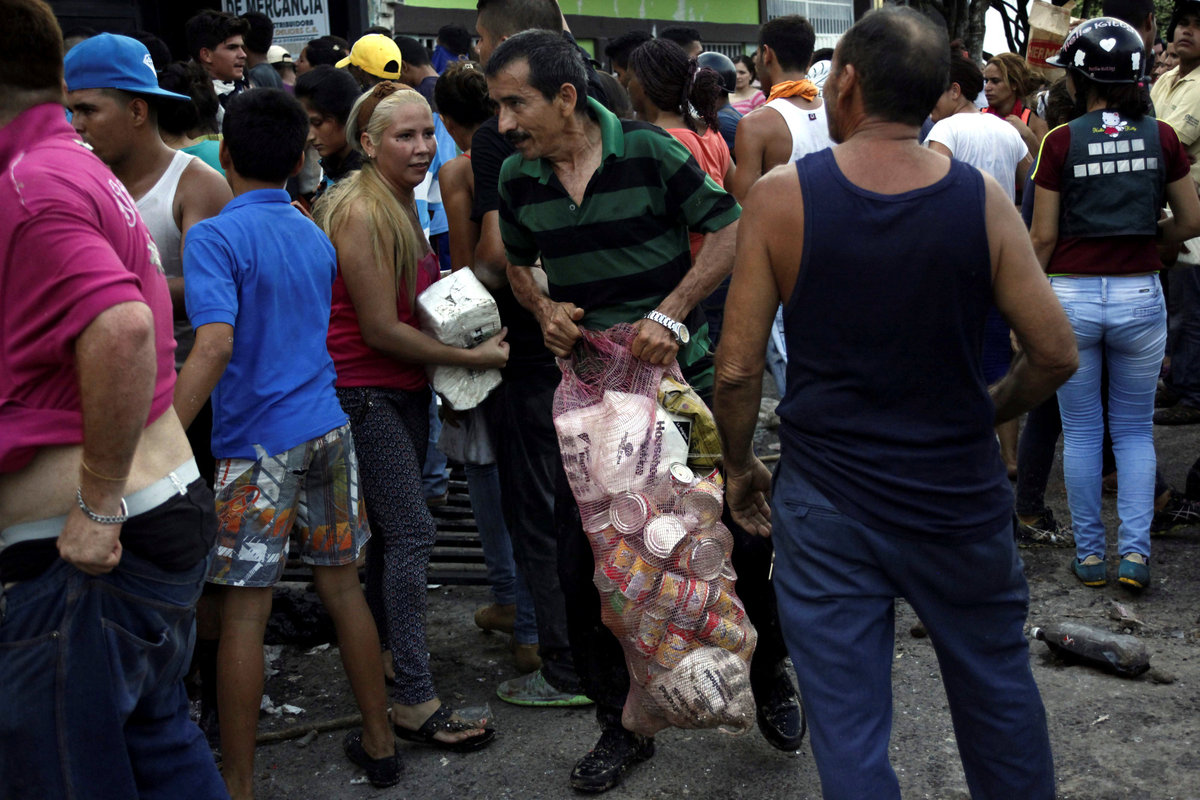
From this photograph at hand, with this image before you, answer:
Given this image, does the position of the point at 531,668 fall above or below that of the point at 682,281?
below

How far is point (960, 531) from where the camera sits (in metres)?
2.51

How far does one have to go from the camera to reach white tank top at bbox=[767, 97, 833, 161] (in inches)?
230

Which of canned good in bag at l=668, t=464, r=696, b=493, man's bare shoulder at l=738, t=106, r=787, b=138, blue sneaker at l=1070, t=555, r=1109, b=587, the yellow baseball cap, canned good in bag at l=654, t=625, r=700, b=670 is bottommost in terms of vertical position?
blue sneaker at l=1070, t=555, r=1109, b=587

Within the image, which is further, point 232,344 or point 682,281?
point 682,281

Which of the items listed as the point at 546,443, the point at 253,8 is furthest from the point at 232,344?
the point at 253,8

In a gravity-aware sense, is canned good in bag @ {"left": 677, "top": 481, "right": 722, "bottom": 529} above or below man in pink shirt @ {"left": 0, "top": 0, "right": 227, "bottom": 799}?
below

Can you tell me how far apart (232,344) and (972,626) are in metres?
2.03

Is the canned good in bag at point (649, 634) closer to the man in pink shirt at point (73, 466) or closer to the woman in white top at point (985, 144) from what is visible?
the man in pink shirt at point (73, 466)

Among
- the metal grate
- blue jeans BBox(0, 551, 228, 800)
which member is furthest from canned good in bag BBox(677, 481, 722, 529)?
the metal grate

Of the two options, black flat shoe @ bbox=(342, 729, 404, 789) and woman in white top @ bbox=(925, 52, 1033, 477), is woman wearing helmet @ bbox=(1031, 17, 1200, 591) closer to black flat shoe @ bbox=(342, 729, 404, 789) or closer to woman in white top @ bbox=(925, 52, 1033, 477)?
woman in white top @ bbox=(925, 52, 1033, 477)

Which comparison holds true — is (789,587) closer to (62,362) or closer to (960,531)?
(960,531)

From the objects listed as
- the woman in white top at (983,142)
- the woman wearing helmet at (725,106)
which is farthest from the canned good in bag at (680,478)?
the woman in white top at (983,142)

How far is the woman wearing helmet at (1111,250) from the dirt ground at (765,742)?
1.45 ft

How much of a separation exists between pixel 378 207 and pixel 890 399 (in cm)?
194
